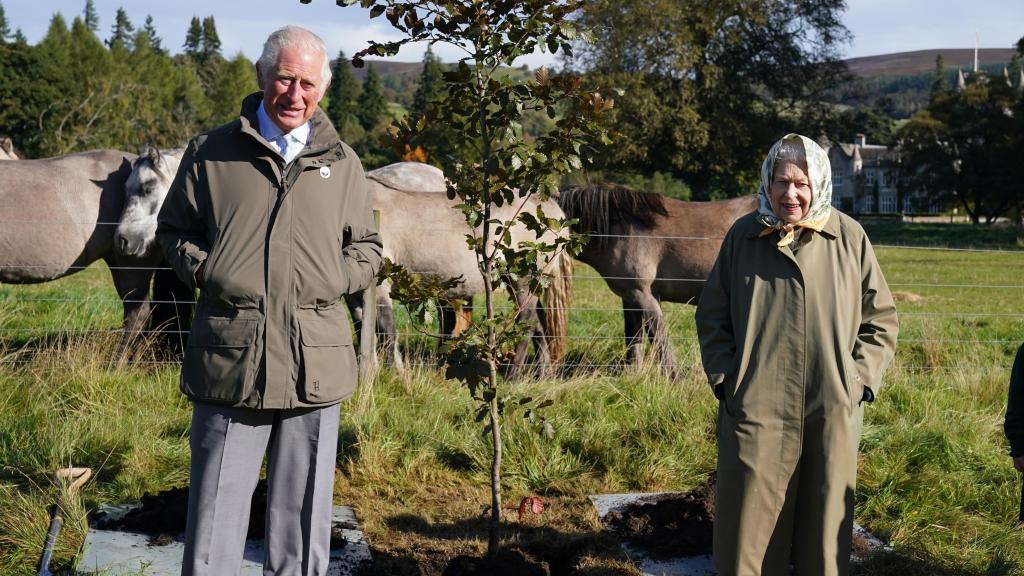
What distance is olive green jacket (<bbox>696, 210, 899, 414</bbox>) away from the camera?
2.96 m

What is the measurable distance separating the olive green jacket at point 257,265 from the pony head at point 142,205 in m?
4.19

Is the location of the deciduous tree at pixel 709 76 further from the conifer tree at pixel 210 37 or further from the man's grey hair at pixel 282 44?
the conifer tree at pixel 210 37

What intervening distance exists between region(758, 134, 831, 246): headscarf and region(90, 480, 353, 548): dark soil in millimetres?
2253

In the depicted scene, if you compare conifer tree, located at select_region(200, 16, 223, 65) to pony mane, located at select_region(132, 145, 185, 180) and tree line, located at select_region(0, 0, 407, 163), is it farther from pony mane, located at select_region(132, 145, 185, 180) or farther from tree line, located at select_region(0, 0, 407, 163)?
pony mane, located at select_region(132, 145, 185, 180)

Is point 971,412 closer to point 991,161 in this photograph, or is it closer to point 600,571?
point 600,571

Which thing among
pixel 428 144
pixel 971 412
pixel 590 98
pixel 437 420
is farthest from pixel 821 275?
pixel 971 412

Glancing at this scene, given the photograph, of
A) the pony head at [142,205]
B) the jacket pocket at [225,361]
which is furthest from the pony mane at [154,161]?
the jacket pocket at [225,361]

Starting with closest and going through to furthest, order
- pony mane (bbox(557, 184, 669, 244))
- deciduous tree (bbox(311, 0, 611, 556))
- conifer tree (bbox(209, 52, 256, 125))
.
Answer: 1. deciduous tree (bbox(311, 0, 611, 556))
2. pony mane (bbox(557, 184, 669, 244))
3. conifer tree (bbox(209, 52, 256, 125))

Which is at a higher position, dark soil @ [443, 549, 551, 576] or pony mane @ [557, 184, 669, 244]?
pony mane @ [557, 184, 669, 244]

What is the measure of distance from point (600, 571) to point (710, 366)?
1295 mm

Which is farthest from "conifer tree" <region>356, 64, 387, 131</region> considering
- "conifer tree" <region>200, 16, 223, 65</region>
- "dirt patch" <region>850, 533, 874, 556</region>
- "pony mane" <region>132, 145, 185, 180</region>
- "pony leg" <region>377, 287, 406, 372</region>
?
"dirt patch" <region>850, 533, 874, 556</region>

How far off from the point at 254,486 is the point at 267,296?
2.09 feet

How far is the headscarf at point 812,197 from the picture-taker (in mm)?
2953

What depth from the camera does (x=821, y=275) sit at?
298 cm
